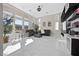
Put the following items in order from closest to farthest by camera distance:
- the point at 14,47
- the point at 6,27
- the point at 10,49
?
the point at 6,27
the point at 10,49
the point at 14,47

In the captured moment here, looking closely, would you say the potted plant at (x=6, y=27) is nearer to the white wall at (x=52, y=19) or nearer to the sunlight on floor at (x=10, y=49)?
the sunlight on floor at (x=10, y=49)

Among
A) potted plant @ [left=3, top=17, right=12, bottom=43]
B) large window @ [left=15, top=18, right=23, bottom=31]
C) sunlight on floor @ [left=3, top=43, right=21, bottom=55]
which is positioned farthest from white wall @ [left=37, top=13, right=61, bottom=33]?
sunlight on floor @ [left=3, top=43, right=21, bottom=55]

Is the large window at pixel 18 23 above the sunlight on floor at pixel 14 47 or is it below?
above

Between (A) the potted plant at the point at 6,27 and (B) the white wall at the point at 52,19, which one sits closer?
(A) the potted plant at the point at 6,27

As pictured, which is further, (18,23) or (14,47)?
(18,23)

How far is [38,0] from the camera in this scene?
3438 mm

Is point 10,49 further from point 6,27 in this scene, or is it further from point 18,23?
point 18,23

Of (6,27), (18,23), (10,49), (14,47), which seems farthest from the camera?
(18,23)

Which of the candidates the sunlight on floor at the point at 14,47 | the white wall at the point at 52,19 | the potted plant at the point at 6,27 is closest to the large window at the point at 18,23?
the potted plant at the point at 6,27

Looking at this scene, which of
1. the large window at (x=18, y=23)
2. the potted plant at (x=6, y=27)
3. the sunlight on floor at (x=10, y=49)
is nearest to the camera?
the sunlight on floor at (x=10, y=49)

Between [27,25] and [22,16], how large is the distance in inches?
20.2

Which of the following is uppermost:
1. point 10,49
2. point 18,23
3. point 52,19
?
point 52,19

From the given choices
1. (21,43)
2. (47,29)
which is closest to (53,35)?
(47,29)

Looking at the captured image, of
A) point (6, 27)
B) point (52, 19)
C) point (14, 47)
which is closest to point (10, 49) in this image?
point (14, 47)
